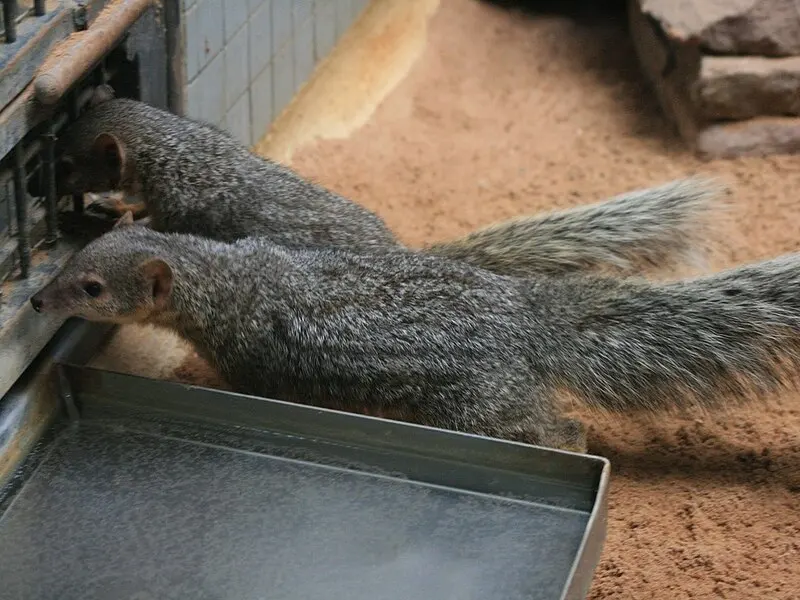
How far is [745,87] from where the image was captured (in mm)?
5918

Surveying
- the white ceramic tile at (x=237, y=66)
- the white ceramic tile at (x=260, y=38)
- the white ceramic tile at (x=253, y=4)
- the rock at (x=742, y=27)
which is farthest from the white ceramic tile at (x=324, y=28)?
the rock at (x=742, y=27)

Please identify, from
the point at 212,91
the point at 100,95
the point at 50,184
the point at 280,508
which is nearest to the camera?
the point at 280,508

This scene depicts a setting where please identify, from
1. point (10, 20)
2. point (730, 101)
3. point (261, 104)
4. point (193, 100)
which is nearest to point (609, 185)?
point (730, 101)

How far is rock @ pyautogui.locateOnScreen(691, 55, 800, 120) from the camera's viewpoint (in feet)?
19.3

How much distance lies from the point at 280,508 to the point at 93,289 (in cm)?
101

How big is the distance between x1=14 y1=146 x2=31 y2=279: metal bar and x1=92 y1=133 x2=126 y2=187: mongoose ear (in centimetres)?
46

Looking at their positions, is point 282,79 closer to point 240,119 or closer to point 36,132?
point 240,119

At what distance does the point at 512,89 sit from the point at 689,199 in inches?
96.8

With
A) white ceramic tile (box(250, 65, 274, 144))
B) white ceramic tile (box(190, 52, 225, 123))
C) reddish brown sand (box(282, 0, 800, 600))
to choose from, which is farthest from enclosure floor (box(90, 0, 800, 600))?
white ceramic tile (box(190, 52, 225, 123))

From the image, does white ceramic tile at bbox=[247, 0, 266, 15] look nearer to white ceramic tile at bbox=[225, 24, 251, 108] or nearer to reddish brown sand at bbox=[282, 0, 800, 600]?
white ceramic tile at bbox=[225, 24, 251, 108]

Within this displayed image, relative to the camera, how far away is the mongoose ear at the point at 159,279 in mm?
3943

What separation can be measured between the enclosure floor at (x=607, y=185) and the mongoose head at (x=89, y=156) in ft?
2.61

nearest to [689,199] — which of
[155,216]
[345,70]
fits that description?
[155,216]

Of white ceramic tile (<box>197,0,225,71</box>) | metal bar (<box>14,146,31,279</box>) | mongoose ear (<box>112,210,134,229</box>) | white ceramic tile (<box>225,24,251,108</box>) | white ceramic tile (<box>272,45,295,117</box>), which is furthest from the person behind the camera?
white ceramic tile (<box>272,45,295,117</box>)
